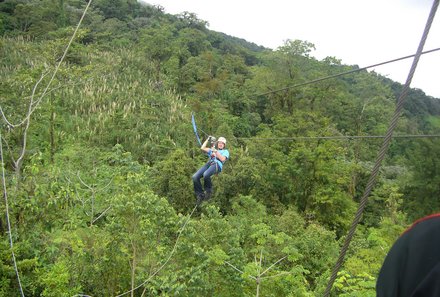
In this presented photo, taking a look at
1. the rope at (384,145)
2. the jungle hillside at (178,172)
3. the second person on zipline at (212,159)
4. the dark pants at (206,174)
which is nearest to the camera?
the rope at (384,145)

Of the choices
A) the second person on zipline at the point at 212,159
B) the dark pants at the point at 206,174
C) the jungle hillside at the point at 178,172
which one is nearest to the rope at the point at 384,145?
the jungle hillside at the point at 178,172

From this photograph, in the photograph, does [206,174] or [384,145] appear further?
[206,174]

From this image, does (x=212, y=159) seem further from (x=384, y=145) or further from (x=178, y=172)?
(x=178, y=172)

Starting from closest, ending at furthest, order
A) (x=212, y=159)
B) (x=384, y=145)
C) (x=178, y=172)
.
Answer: (x=384, y=145)
(x=212, y=159)
(x=178, y=172)

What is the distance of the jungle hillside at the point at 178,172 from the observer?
14.8 feet

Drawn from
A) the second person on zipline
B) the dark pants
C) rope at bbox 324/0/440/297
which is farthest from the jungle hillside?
rope at bbox 324/0/440/297

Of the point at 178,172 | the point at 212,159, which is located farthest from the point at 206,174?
the point at 178,172

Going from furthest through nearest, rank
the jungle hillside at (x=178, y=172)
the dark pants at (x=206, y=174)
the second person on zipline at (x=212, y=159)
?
the dark pants at (x=206, y=174) → the second person on zipline at (x=212, y=159) → the jungle hillside at (x=178, y=172)

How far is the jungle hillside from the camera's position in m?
4.52

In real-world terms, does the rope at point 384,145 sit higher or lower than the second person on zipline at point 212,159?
higher

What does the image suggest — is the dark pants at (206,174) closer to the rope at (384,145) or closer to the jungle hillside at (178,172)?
the jungle hillside at (178,172)

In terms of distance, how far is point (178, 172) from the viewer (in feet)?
30.7

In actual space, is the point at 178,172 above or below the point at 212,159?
below

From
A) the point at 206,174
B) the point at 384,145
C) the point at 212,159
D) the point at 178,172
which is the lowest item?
the point at 178,172
